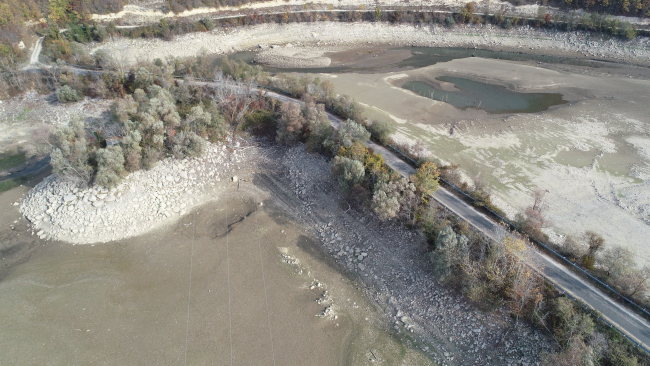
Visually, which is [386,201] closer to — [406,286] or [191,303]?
[406,286]

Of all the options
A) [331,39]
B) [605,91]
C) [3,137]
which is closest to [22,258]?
[3,137]

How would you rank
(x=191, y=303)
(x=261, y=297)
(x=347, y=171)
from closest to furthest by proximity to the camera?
(x=191, y=303), (x=261, y=297), (x=347, y=171)

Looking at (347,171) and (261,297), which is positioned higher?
(347,171)

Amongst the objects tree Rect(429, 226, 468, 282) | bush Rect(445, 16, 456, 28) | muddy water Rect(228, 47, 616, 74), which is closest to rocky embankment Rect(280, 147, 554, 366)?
tree Rect(429, 226, 468, 282)

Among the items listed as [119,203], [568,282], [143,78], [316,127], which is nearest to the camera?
[568,282]

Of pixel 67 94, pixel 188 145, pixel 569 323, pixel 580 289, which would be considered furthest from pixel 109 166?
pixel 580 289

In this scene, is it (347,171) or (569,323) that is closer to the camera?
(569,323)

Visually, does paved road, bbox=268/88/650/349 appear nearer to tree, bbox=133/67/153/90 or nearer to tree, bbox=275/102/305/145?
tree, bbox=275/102/305/145
